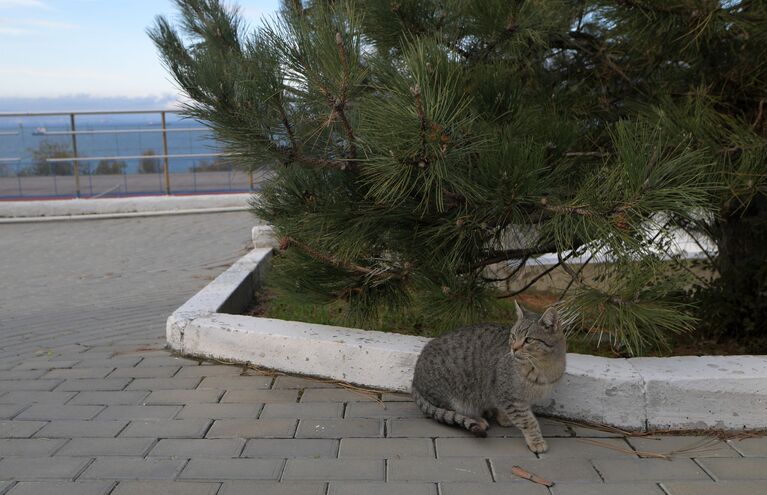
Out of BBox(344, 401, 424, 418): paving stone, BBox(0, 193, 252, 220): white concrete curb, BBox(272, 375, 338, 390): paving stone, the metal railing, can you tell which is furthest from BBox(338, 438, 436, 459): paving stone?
the metal railing

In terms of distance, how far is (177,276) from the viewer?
6910mm

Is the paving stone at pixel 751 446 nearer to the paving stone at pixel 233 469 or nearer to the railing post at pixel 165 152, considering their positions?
the paving stone at pixel 233 469

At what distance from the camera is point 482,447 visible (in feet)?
10.2

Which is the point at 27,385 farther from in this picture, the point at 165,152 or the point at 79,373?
the point at 165,152

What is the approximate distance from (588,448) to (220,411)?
170cm

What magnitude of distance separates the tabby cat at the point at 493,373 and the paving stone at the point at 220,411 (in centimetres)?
79

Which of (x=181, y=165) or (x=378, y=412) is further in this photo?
(x=181, y=165)

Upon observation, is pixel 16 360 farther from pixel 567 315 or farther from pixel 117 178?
pixel 117 178

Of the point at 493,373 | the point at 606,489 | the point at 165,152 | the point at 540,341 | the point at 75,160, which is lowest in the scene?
the point at 606,489

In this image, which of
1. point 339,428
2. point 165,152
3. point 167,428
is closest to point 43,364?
point 167,428

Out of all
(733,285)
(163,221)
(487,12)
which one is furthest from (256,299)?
(163,221)

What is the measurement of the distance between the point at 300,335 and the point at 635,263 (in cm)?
179

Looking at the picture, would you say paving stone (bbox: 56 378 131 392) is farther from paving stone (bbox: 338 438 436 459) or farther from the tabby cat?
the tabby cat

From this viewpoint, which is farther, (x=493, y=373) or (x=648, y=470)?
(x=493, y=373)
